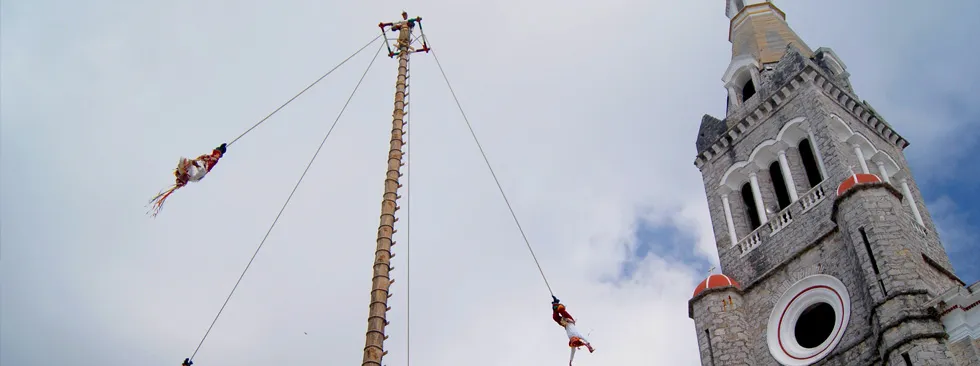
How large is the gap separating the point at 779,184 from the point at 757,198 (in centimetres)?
121

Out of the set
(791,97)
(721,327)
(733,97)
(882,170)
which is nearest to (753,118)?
(791,97)

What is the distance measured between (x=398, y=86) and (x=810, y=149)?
1566 cm

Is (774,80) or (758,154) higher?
(774,80)

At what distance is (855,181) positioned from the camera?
2375cm

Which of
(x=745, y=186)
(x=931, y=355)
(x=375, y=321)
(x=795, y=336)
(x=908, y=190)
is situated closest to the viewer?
(x=375, y=321)

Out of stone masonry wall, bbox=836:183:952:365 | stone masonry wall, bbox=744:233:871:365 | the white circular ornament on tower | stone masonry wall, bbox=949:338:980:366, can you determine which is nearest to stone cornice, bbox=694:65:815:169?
stone masonry wall, bbox=744:233:871:365

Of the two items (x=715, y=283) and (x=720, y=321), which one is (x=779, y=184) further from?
(x=720, y=321)

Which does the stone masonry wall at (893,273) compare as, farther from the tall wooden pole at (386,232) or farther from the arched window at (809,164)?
the tall wooden pole at (386,232)

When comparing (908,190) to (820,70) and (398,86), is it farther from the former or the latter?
(398,86)

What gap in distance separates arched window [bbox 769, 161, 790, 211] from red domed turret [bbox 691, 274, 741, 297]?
402 cm

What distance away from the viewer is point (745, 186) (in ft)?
101

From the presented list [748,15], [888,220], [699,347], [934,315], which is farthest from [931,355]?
[748,15]

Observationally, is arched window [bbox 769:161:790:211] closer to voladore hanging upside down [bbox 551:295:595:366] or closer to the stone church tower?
the stone church tower

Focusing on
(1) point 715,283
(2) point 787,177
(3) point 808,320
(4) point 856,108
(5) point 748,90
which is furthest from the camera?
(5) point 748,90
